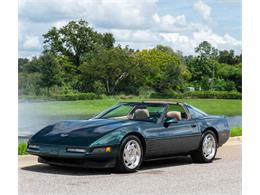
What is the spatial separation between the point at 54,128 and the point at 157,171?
1.82 meters

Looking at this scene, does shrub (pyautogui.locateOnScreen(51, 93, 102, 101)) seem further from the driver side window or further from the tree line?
the driver side window

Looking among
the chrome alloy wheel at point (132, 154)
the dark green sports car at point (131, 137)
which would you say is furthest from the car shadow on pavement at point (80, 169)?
the chrome alloy wheel at point (132, 154)

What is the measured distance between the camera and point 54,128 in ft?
33.7

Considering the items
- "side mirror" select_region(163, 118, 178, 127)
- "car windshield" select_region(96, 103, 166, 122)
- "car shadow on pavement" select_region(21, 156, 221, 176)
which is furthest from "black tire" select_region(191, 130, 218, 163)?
A: "car windshield" select_region(96, 103, 166, 122)

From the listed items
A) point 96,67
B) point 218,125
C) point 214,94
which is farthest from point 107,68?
point 218,125

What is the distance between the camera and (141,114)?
427 inches

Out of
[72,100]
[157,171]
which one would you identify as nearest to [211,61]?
[72,100]

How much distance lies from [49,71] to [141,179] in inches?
794

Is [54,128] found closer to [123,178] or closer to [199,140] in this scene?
[123,178]

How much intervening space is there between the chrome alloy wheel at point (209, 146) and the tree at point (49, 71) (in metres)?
17.1

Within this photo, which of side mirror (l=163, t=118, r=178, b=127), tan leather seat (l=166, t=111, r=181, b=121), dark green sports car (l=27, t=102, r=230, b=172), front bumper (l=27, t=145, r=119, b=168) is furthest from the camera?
tan leather seat (l=166, t=111, r=181, b=121)

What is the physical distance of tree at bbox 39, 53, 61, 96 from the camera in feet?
93.7

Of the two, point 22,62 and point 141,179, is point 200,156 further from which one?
point 22,62
